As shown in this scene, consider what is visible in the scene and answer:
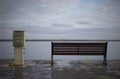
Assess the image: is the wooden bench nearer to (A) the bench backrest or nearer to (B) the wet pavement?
(A) the bench backrest

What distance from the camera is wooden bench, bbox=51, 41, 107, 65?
951 cm

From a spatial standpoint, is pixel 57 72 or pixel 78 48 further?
pixel 78 48

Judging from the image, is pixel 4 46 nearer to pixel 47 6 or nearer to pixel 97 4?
pixel 47 6

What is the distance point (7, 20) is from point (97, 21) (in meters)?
4.99

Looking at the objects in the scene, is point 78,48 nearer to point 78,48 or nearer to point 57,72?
point 78,48

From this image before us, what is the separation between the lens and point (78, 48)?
958cm

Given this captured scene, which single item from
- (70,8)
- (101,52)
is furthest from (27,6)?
(101,52)

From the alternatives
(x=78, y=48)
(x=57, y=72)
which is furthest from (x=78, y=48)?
(x=57, y=72)

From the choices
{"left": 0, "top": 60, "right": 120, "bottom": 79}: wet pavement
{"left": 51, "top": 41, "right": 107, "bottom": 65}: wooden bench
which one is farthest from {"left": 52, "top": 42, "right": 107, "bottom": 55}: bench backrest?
{"left": 0, "top": 60, "right": 120, "bottom": 79}: wet pavement

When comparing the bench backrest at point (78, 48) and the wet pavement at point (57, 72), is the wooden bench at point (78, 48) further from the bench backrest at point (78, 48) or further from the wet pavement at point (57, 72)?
the wet pavement at point (57, 72)

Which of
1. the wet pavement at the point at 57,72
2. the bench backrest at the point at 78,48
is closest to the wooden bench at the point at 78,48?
the bench backrest at the point at 78,48

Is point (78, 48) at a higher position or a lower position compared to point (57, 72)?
higher

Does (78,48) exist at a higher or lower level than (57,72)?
higher

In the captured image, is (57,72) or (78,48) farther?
(78,48)
